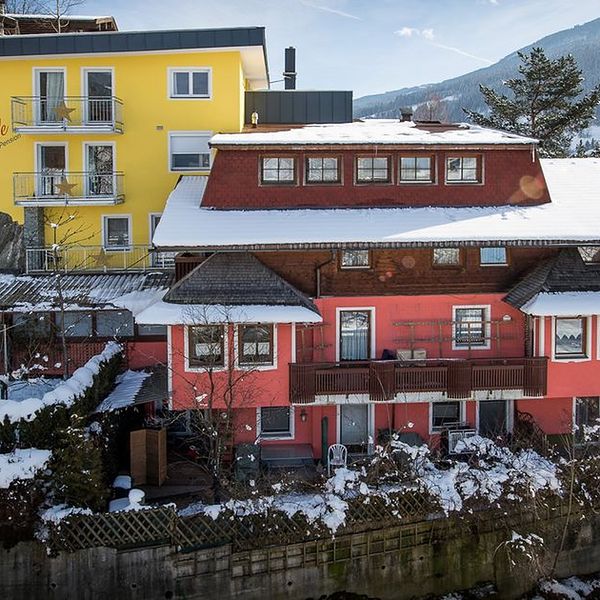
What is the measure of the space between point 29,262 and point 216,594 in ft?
52.5

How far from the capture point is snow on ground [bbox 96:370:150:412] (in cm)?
1919

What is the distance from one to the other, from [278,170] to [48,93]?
1140 centimetres

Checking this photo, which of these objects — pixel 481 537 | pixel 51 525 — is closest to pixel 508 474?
pixel 481 537

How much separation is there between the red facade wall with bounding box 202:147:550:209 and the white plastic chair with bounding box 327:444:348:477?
26.3 feet

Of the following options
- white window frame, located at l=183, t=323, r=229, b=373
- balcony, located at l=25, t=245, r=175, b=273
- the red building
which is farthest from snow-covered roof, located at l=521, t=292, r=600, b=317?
balcony, located at l=25, t=245, r=175, b=273

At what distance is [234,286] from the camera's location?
65.5 feet

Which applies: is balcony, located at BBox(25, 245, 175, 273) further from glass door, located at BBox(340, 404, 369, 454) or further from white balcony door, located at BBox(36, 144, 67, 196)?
glass door, located at BBox(340, 404, 369, 454)

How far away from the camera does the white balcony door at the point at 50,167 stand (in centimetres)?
2666

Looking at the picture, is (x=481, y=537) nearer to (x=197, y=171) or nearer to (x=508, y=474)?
(x=508, y=474)

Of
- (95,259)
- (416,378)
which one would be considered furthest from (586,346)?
(95,259)

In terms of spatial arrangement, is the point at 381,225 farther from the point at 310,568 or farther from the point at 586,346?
the point at 310,568

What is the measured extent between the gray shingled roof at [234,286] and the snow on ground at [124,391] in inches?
131

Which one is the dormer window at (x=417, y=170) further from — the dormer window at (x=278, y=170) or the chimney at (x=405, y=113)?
the chimney at (x=405, y=113)

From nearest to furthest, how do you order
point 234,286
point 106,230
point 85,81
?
point 234,286 < point 85,81 < point 106,230
